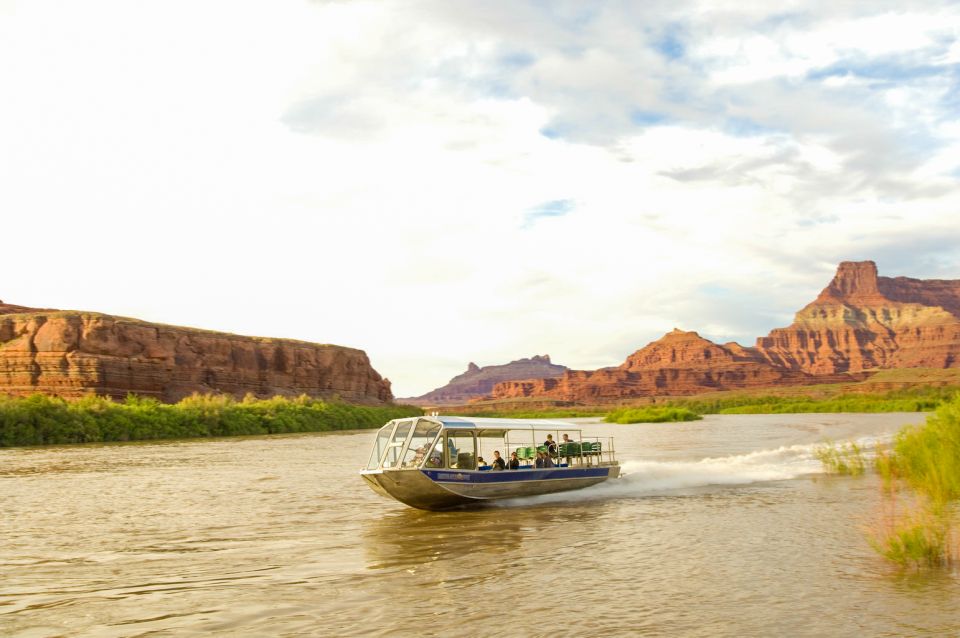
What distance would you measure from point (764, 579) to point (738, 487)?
1383cm

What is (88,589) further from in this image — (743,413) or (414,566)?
(743,413)

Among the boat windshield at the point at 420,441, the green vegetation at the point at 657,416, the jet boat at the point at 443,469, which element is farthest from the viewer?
the green vegetation at the point at 657,416

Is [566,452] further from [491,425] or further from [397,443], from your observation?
[397,443]

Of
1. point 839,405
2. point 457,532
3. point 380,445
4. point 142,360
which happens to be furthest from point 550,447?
point 839,405

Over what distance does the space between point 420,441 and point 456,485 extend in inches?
61.2

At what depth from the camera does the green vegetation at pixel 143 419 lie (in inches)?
2060

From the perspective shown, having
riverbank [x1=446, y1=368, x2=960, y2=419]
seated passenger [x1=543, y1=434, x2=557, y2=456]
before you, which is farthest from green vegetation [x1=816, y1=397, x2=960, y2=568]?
riverbank [x1=446, y1=368, x2=960, y2=419]

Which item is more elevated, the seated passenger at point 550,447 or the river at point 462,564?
the seated passenger at point 550,447

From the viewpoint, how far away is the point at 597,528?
60.5 ft

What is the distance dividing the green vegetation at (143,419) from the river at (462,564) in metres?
27.9

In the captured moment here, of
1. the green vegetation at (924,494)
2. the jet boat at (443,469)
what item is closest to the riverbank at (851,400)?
the green vegetation at (924,494)

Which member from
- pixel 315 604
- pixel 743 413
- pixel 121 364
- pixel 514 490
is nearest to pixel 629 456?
pixel 514 490

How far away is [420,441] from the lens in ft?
70.9

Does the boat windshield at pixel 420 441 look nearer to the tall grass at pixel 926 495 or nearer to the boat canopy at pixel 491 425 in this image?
the boat canopy at pixel 491 425
